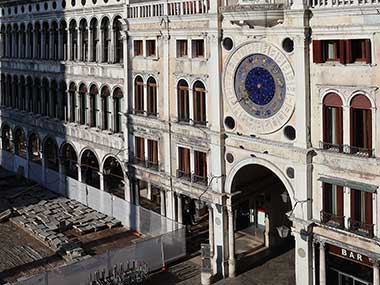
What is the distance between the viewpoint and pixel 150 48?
4241 cm

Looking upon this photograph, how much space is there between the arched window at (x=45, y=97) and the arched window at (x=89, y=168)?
6.59 meters

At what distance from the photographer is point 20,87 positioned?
62156 millimetres

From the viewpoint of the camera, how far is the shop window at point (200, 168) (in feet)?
126

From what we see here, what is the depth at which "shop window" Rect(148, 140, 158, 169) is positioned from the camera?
140 ft

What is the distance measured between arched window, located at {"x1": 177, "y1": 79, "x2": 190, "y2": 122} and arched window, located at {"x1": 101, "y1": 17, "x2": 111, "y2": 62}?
36.5 feet

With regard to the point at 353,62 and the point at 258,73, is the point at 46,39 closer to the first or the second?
the point at 258,73

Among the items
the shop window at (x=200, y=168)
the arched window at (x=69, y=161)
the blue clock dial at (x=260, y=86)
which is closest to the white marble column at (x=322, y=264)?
the blue clock dial at (x=260, y=86)

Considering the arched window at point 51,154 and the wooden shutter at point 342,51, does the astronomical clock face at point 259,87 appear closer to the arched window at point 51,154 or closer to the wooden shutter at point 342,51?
the wooden shutter at point 342,51

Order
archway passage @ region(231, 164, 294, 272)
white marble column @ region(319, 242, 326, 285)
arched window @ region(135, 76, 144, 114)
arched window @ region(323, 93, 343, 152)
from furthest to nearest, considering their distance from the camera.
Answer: arched window @ region(135, 76, 144, 114) → archway passage @ region(231, 164, 294, 272) → white marble column @ region(319, 242, 326, 285) → arched window @ region(323, 93, 343, 152)

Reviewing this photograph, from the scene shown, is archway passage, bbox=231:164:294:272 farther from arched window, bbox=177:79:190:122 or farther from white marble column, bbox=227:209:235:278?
arched window, bbox=177:79:190:122

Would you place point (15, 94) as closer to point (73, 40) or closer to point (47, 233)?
point (73, 40)

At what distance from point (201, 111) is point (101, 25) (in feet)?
49.2

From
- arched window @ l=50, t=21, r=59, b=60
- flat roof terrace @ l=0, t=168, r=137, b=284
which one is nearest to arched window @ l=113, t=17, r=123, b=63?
arched window @ l=50, t=21, r=59, b=60

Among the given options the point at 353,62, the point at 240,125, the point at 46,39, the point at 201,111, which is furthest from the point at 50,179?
the point at 353,62
